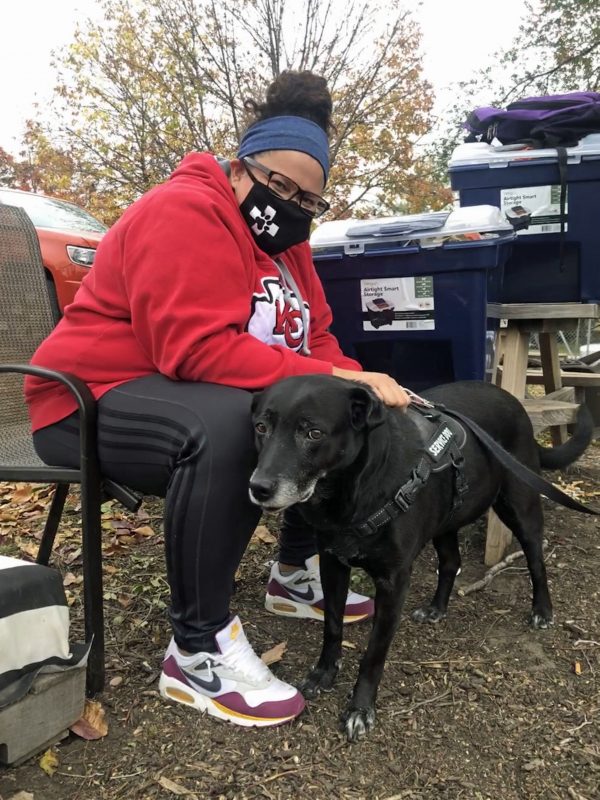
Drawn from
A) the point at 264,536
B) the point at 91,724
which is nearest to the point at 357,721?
the point at 91,724

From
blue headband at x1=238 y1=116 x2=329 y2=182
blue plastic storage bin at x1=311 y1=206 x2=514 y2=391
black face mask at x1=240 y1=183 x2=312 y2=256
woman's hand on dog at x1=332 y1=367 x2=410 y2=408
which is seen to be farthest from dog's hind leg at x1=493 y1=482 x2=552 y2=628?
blue headband at x1=238 y1=116 x2=329 y2=182

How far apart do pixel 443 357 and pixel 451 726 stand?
1.51 m

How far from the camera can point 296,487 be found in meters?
1.60

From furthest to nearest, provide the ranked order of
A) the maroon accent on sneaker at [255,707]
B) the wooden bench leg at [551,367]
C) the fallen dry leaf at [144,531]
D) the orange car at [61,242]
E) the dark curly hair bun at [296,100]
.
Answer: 1. the orange car at [61,242]
2. the wooden bench leg at [551,367]
3. the fallen dry leaf at [144,531]
4. the dark curly hair bun at [296,100]
5. the maroon accent on sneaker at [255,707]

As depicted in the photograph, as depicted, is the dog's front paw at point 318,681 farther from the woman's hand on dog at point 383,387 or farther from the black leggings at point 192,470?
the woman's hand on dog at point 383,387

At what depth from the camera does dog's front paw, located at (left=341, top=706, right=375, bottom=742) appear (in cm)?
179

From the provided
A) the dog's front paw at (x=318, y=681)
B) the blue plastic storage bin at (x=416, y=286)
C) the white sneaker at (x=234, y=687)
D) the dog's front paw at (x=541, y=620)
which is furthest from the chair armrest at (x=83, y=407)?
the dog's front paw at (x=541, y=620)

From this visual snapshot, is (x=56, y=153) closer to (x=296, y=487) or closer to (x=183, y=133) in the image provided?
(x=183, y=133)

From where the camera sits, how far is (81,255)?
479 centimetres

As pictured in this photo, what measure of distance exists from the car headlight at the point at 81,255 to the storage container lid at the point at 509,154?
9.21 feet

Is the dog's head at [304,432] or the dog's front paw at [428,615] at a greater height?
the dog's head at [304,432]

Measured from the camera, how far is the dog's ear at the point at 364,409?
1.71 m

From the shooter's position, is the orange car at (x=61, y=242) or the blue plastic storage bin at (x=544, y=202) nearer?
the blue plastic storage bin at (x=544, y=202)

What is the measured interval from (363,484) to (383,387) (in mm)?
327
